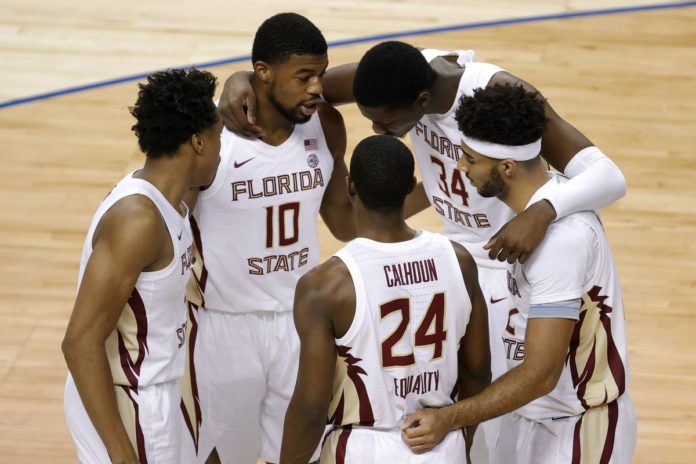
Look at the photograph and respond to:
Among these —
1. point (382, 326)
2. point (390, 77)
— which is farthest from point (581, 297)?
point (390, 77)

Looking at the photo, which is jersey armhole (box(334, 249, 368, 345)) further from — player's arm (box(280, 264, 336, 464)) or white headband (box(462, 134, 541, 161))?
white headband (box(462, 134, 541, 161))

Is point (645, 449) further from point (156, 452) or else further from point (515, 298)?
point (156, 452)

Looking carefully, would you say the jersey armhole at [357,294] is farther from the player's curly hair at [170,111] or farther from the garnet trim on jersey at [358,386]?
the player's curly hair at [170,111]

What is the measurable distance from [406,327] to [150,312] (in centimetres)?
74

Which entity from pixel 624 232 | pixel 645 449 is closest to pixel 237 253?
pixel 645 449

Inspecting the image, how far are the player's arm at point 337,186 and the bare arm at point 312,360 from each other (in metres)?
1.07

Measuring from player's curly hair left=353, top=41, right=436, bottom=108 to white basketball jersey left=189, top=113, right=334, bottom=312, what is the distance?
0.39 metres

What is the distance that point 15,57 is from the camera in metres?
8.56

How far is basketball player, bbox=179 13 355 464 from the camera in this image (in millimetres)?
3932

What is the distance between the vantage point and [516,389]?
3.25m

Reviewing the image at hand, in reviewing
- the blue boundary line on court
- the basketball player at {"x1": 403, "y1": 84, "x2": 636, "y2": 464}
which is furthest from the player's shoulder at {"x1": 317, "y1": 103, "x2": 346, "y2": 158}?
the blue boundary line on court

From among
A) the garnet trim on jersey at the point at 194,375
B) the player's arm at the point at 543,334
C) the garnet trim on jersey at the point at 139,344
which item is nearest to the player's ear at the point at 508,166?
the player's arm at the point at 543,334

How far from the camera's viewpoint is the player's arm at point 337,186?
4172mm

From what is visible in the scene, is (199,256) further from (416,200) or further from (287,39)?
(416,200)
